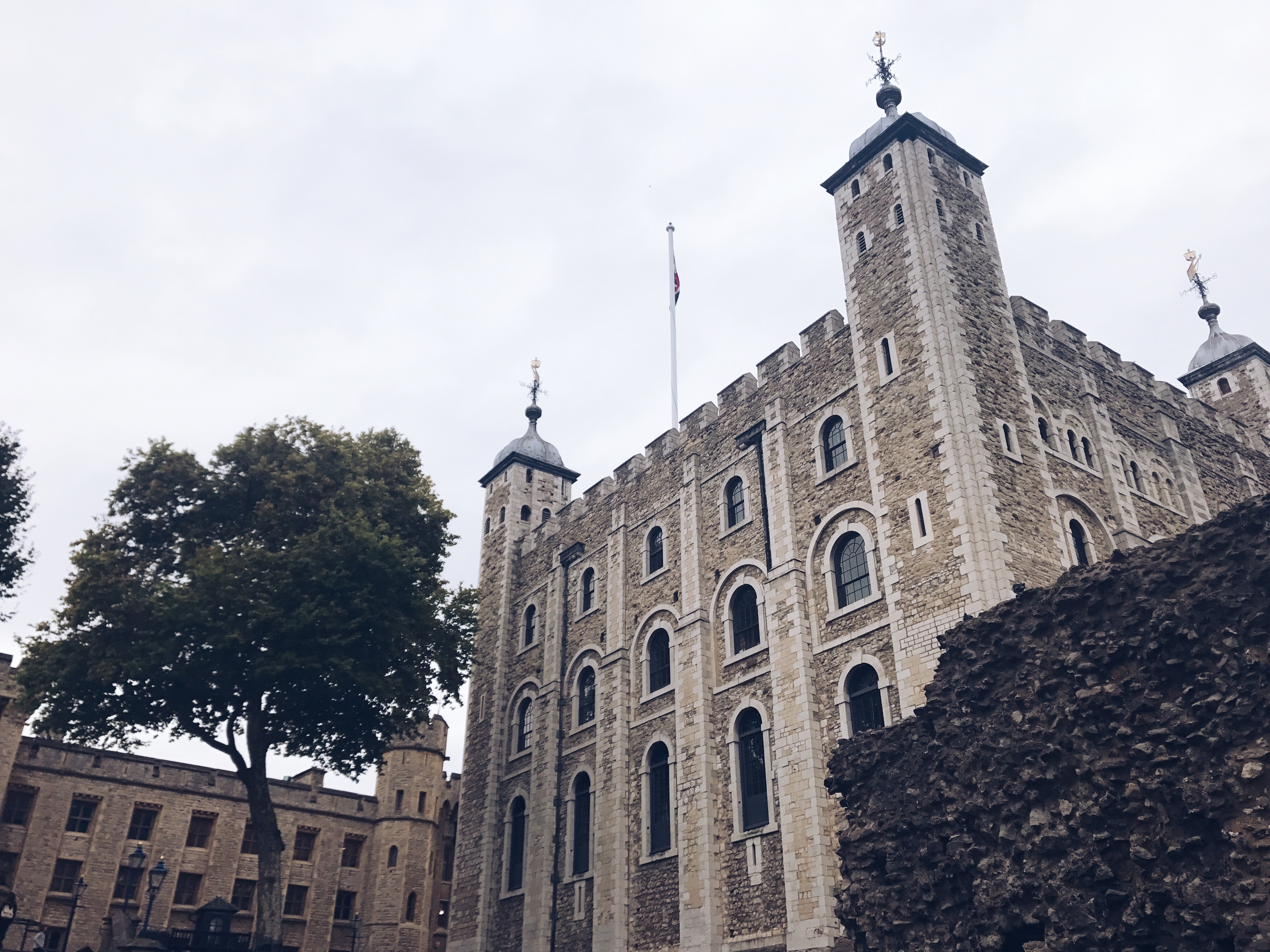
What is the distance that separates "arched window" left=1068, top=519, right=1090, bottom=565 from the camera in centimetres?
2062

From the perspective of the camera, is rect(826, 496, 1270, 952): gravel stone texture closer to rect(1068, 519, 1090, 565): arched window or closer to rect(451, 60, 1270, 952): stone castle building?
rect(451, 60, 1270, 952): stone castle building

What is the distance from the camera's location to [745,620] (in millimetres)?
23828

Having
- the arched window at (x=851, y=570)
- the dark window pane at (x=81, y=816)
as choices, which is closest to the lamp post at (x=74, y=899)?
the dark window pane at (x=81, y=816)

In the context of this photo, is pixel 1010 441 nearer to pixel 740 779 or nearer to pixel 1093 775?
pixel 740 779

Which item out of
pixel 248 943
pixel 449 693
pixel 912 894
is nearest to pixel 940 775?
pixel 912 894

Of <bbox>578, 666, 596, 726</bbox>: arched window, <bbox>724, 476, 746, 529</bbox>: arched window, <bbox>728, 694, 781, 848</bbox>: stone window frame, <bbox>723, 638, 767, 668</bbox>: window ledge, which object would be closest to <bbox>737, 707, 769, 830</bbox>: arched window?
<bbox>728, 694, 781, 848</bbox>: stone window frame

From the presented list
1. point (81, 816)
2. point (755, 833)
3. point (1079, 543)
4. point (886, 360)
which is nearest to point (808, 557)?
point (886, 360)

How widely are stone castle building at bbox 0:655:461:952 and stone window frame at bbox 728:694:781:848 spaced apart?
16.7 meters

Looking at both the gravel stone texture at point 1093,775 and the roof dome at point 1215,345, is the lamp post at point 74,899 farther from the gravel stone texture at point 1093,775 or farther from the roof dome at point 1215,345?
the roof dome at point 1215,345

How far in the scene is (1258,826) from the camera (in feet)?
24.1

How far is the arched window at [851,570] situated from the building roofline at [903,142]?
10.2 meters

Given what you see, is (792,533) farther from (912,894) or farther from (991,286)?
(912,894)

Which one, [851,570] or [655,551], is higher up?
[655,551]

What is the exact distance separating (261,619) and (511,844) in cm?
1242
